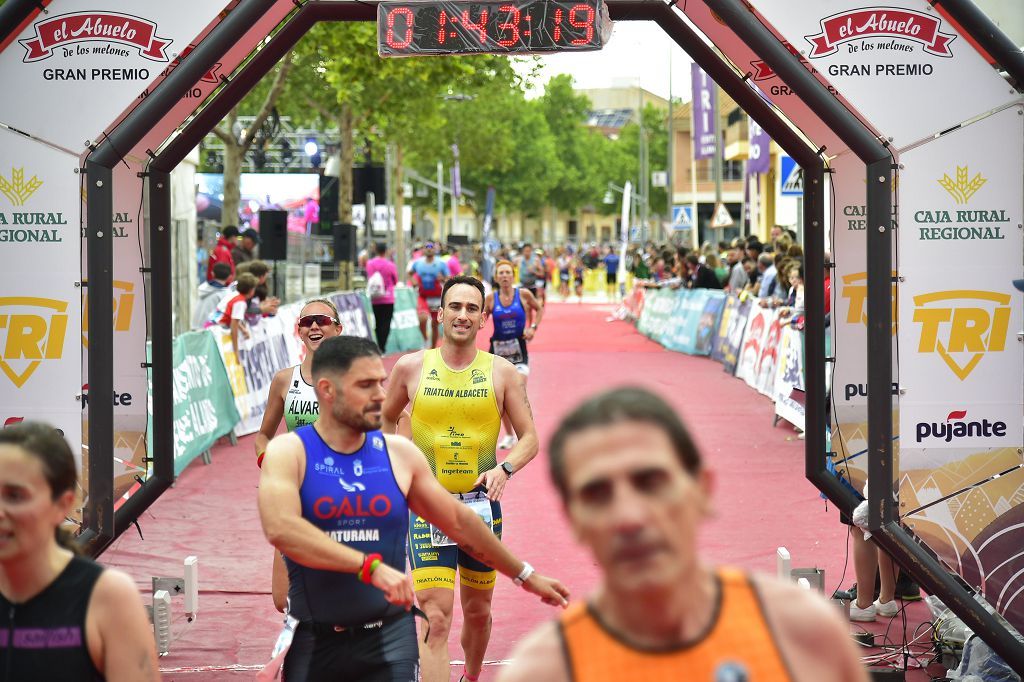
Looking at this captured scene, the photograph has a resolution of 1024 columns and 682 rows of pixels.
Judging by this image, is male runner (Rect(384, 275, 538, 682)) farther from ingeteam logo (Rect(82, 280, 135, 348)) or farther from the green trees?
the green trees

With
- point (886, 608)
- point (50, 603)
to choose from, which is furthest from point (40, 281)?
point (886, 608)

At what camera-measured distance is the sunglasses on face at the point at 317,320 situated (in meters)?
7.14

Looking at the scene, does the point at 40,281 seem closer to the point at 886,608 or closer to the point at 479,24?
the point at 479,24

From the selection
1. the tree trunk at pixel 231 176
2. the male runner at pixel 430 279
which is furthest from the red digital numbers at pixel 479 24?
the tree trunk at pixel 231 176

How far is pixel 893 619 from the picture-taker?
8.51 m

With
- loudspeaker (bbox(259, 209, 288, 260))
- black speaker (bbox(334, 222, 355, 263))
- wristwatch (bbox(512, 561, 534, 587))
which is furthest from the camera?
black speaker (bbox(334, 222, 355, 263))

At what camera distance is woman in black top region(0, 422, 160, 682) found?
3232 mm

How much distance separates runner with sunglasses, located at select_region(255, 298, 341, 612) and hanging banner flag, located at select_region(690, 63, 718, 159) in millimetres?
31412

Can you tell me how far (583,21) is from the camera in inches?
289

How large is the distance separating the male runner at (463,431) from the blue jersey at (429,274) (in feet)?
56.9

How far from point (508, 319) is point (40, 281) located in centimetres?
867

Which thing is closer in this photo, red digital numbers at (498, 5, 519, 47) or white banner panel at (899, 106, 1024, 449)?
white banner panel at (899, 106, 1024, 449)

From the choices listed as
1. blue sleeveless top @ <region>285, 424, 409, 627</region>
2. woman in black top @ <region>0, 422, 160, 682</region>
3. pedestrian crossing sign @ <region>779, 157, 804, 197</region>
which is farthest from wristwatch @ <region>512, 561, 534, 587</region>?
pedestrian crossing sign @ <region>779, 157, 804, 197</region>

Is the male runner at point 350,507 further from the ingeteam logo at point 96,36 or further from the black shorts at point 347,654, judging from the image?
the ingeteam logo at point 96,36
